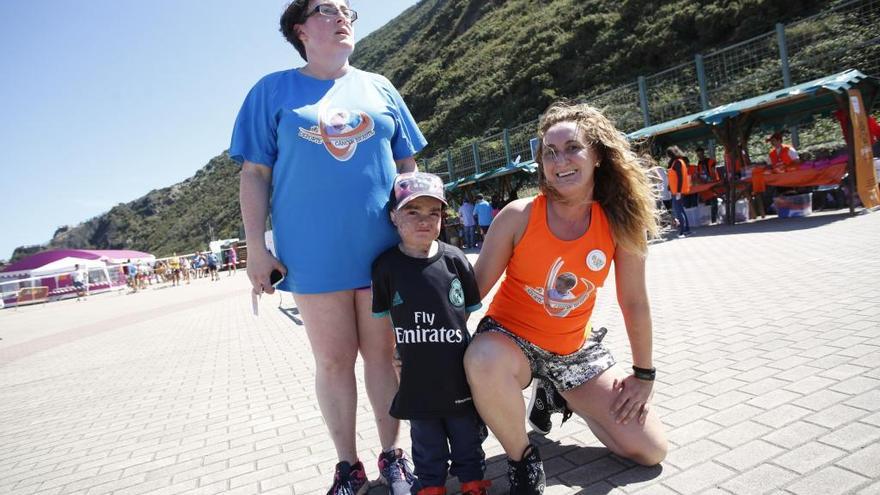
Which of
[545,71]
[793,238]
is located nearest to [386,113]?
[793,238]

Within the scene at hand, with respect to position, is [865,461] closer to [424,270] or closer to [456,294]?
[456,294]

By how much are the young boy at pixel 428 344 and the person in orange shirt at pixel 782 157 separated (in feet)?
36.0

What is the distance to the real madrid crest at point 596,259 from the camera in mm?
2318

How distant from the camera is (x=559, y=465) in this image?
7.57ft

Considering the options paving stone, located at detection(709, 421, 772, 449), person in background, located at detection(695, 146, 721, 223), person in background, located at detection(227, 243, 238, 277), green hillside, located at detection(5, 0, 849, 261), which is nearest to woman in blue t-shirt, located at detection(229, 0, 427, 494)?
paving stone, located at detection(709, 421, 772, 449)

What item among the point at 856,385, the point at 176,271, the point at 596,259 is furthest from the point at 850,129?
the point at 176,271

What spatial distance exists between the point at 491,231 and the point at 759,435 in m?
1.47

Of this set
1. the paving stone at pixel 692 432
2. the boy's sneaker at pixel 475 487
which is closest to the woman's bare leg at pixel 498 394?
the boy's sneaker at pixel 475 487

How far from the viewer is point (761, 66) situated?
11.9 m

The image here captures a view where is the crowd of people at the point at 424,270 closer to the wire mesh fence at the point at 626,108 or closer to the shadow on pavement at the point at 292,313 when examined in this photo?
the shadow on pavement at the point at 292,313

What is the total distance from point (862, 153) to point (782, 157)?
1757 millimetres

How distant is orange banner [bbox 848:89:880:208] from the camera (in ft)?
28.5

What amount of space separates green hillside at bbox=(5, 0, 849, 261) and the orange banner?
3169mm

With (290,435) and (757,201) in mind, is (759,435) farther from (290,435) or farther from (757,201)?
(757,201)
